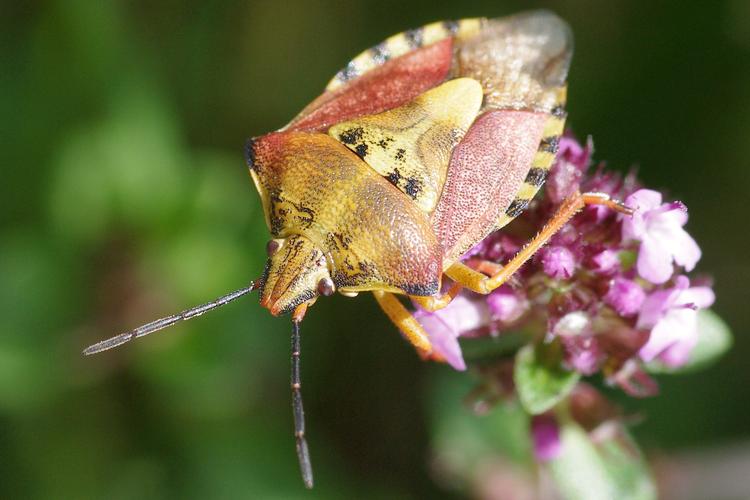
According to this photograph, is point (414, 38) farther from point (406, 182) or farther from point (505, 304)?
point (505, 304)

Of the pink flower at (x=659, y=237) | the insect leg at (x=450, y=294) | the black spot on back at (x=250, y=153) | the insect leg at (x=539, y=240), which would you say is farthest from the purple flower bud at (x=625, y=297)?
the black spot on back at (x=250, y=153)

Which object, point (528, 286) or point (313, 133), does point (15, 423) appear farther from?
point (528, 286)

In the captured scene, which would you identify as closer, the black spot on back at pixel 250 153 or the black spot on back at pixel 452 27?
the black spot on back at pixel 250 153

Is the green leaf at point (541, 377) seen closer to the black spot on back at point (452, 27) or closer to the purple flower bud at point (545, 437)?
the purple flower bud at point (545, 437)

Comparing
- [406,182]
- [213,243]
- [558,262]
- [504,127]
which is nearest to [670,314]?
[558,262]

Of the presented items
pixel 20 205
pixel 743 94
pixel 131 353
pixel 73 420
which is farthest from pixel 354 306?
pixel 743 94
